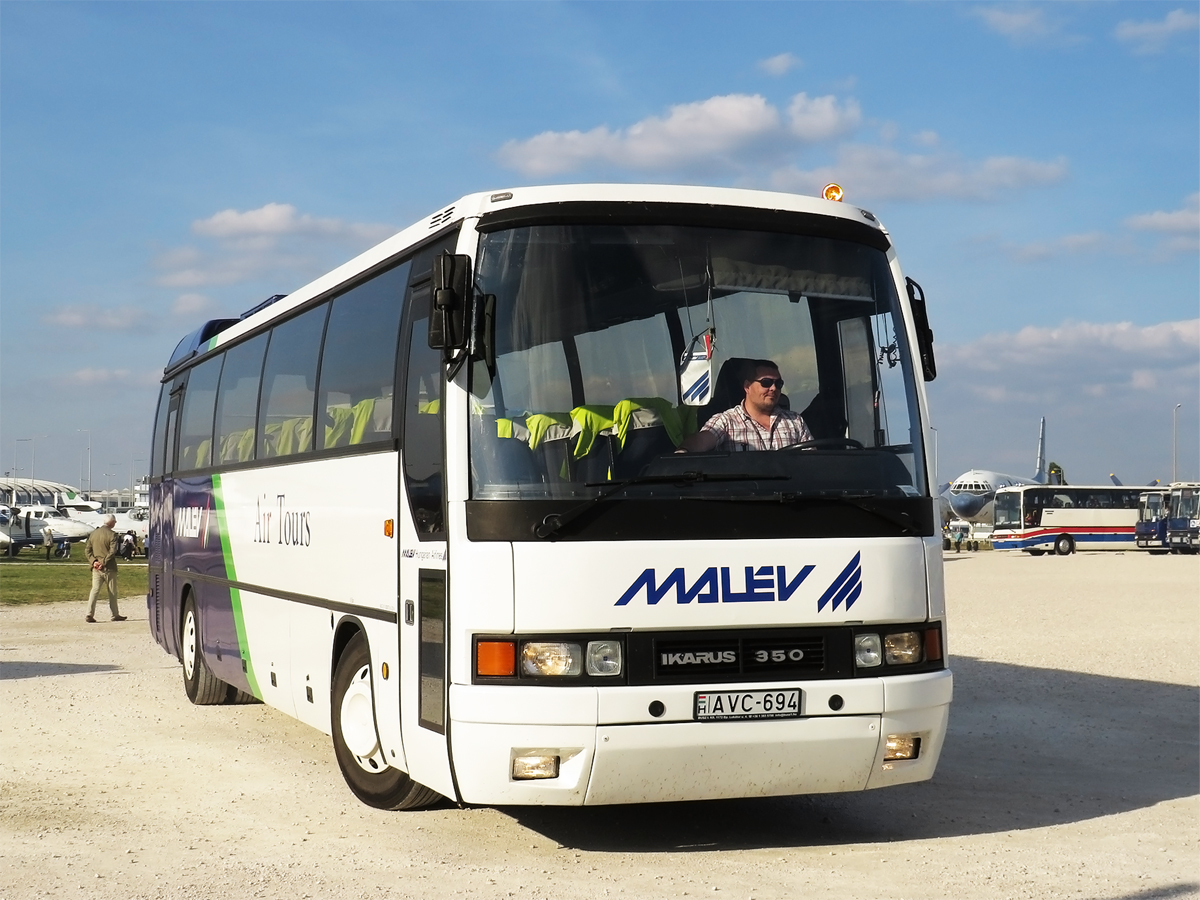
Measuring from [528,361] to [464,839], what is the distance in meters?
2.62

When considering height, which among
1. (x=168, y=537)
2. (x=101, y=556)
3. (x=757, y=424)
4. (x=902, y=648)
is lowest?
(x=902, y=648)

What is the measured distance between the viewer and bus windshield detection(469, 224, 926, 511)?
7047 mm

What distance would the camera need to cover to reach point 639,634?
6.97 metres

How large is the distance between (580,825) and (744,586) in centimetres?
199

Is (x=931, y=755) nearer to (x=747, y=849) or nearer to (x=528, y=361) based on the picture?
(x=747, y=849)

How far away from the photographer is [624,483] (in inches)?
275

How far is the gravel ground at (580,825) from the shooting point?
6.83 meters

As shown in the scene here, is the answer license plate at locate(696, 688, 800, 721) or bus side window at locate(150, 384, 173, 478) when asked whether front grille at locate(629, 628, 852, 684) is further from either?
bus side window at locate(150, 384, 173, 478)

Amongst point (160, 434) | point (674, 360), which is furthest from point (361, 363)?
point (160, 434)

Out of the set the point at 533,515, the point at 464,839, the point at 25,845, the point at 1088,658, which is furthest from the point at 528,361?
the point at 1088,658

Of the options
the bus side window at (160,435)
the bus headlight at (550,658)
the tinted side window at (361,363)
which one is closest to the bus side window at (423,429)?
the tinted side window at (361,363)

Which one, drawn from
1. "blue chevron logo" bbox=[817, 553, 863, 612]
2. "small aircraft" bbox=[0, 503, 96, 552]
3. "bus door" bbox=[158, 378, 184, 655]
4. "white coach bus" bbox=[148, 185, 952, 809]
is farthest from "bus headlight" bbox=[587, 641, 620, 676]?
"small aircraft" bbox=[0, 503, 96, 552]

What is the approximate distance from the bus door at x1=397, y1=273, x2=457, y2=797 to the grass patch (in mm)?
22665

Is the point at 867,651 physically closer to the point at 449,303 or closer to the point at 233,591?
the point at 449,303
